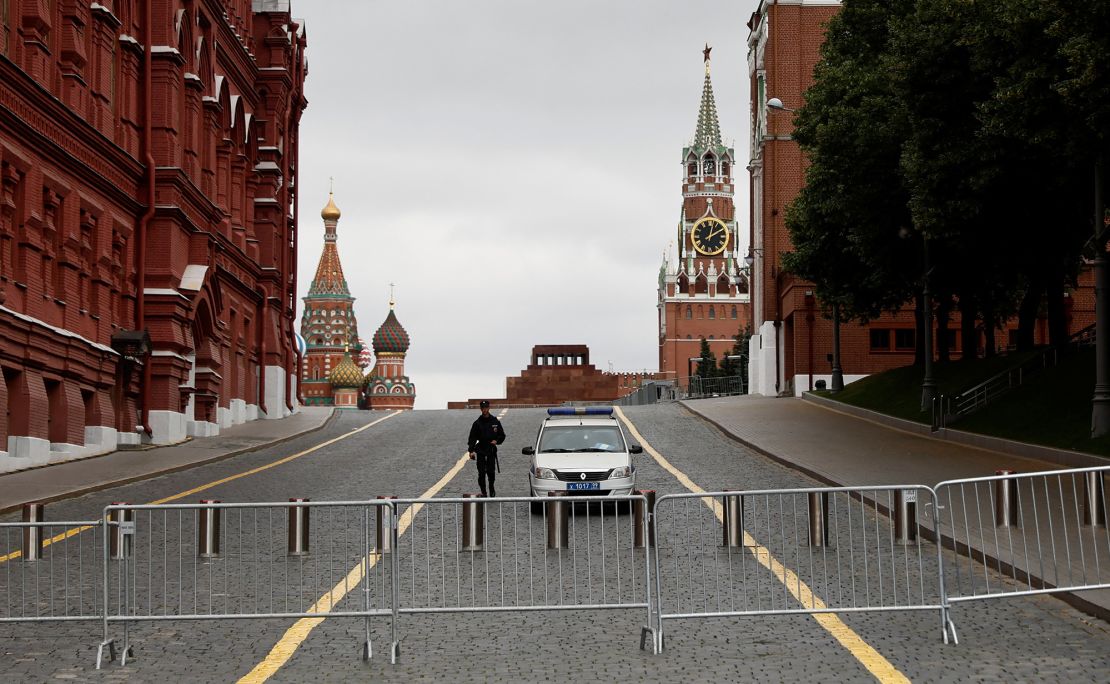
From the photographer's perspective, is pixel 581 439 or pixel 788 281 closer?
pixel 581 439

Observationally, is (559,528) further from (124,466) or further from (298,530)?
(124,466)

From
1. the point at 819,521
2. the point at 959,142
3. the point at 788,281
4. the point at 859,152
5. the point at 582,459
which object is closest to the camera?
the point at 819,521

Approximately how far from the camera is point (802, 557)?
11.7 meters

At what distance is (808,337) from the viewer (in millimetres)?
65875

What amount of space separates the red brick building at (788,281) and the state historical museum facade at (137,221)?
23.9 m

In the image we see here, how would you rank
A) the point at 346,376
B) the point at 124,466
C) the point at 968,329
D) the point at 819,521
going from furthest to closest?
the point at 346,376, the point at 968,329, the point at 124,466, the point at 819,521

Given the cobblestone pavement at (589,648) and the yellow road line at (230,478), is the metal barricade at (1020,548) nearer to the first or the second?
the cobblestone pavement at (589,648)

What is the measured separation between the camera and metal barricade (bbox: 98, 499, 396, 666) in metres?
10.6

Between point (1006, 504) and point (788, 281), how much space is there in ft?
188

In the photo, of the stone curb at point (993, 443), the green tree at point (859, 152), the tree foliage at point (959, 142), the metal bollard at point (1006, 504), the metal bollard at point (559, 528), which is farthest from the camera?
the green tree at point (859, 152)

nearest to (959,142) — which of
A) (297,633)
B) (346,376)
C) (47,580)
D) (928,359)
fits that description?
(928,359)

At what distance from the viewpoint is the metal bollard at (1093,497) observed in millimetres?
13242

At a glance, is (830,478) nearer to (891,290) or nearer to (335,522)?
(335,522)

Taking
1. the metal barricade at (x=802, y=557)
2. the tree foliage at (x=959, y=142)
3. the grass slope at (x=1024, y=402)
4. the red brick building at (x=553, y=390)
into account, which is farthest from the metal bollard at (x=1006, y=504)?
the red brick building at (x=553, y=390)
